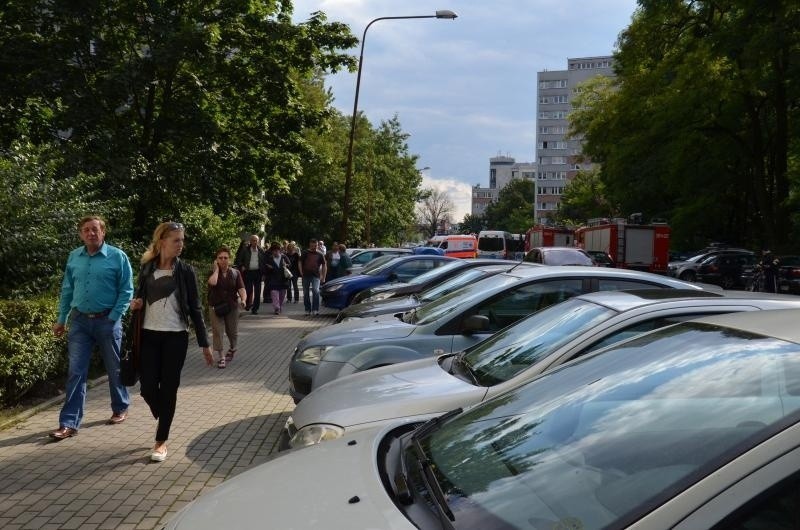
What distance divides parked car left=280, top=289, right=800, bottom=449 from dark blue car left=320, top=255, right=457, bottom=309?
10609mm

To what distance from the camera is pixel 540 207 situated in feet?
401

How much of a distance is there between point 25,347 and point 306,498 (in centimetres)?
541

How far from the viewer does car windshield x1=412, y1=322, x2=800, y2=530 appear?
5.89 ft

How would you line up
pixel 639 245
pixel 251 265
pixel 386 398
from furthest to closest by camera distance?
pixel 639 245 → pixel 251 265 → pixel 386 398

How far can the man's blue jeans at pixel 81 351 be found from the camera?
5.84m

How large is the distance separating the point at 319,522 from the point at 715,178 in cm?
3977

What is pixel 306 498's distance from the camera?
2254 mm

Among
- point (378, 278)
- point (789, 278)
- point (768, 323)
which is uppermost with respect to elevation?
point (768, 323)

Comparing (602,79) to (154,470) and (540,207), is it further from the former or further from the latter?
(540,207)

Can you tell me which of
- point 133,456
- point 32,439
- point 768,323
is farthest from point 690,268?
point 768,323

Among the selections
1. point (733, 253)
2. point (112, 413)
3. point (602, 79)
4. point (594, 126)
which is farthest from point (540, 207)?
point (112, 413)

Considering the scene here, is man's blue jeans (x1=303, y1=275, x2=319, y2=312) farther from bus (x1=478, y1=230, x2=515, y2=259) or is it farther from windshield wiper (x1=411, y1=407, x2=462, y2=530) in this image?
bus (x1=478, y1=230, x2=515, y2=259)

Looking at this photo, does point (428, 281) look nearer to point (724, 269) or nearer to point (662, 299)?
point (662, 299)

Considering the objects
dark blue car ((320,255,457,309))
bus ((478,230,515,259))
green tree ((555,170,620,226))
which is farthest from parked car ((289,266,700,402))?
green tree ((555,170,620,226))
